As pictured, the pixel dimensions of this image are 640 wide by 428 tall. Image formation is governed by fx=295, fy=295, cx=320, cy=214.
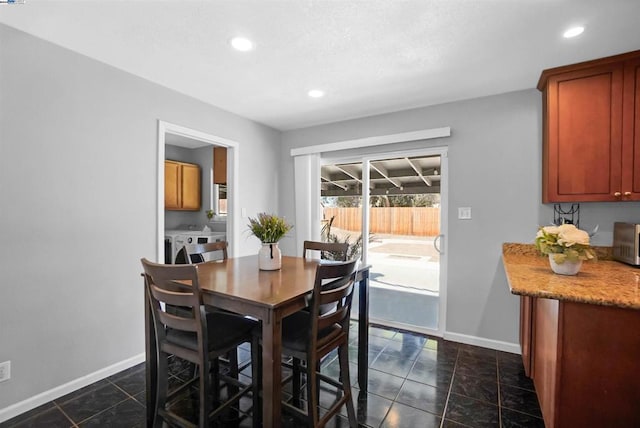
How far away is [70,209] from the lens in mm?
2133

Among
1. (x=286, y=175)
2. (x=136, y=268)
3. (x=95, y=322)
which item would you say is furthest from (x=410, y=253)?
(x=95, y=322)

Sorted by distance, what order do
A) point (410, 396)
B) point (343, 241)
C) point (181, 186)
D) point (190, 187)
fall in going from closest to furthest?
point (410, 396) < point (343, 241) < point (181, 186) < point (190, 187)

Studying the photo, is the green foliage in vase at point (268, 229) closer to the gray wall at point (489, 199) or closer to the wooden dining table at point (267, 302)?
the wooden dining table at point (267, 302)

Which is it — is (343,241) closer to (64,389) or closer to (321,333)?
(321,333)

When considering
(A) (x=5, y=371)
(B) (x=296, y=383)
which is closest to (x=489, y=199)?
(B) (x=296, y=383)

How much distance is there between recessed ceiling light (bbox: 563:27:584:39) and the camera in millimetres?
1844

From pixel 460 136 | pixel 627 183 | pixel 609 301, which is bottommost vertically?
pixel 609 301

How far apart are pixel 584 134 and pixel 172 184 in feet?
16.5

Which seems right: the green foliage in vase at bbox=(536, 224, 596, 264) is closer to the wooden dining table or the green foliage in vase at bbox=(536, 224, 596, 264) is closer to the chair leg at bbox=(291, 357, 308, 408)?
the wooden dining table

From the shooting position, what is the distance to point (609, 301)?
4.27 feet

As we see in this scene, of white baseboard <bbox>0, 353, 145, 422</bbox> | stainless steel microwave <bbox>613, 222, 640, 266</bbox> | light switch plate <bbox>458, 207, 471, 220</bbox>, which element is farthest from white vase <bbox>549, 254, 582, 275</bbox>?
white baseboard <bbox>0, 353, 145, 422</bbox>

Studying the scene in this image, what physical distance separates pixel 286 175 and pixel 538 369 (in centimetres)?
330

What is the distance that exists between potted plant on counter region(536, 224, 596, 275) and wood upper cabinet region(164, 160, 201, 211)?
4703 mm

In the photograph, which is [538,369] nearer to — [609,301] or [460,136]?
[609,301]
